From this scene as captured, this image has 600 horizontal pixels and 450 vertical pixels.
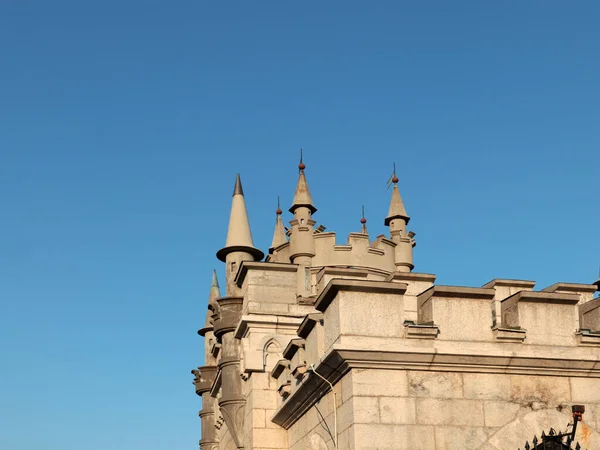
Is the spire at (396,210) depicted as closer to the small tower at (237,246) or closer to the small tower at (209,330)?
the small tower at (209,330)

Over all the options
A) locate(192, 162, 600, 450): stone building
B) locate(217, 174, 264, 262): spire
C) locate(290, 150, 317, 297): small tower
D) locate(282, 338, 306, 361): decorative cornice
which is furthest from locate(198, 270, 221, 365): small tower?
locate(192, 162, 600, 450): stone building

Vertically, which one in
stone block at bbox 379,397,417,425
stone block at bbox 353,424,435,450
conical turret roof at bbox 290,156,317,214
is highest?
conical turret roof at bbox 290,156,317,214

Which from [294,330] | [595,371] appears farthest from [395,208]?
[595,371]

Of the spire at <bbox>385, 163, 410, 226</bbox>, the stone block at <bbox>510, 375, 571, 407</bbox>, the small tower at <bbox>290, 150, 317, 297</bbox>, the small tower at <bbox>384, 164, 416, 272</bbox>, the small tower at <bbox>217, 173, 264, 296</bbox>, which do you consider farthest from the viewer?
the spire at <bbox>385, 163, 410, 226</bbox>

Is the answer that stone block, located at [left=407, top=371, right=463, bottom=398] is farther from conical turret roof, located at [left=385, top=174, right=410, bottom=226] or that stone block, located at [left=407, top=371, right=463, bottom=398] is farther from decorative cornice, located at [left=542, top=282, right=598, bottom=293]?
conical turret roof, located at [left=385, top=174, right=410, bottom=226]

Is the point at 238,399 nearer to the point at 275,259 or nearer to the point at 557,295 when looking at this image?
the point at 275,259

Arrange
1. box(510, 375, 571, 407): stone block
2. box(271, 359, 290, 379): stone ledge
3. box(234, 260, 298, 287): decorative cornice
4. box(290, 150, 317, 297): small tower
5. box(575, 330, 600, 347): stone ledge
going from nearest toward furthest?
box(510, 375, 571, 407): stone block
box(575, 330, 600, 347): stone ledge
box(271, 359, 290, 379): stone ledge
box(234, 260, 298, 287): decorative cornice
box(290, 150, 317, 297): small tower

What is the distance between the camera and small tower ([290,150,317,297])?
1747 centimetres

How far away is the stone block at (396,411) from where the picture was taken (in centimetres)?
998

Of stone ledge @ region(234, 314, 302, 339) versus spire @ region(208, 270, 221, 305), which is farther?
spire @ region(208, 270, 221, 305)

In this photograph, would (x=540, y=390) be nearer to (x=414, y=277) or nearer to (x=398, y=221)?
(x=414, y=277)

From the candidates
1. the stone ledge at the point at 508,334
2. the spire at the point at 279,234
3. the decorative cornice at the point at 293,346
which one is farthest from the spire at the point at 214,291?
the stone ledge at the point at 508,334

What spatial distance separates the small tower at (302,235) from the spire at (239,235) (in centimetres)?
88

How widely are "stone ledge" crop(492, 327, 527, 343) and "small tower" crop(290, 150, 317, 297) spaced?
20.3ft
